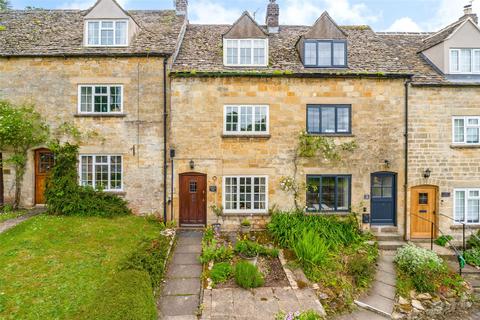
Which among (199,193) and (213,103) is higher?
(213,103)

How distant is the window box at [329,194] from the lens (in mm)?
13656

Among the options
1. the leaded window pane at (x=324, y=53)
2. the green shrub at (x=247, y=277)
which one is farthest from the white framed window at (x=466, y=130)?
the green shrub at (x=247, y=277)

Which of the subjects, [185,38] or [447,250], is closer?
[447,250]

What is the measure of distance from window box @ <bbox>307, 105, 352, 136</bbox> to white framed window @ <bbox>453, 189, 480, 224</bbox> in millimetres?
6399

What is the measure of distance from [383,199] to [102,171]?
14.1 metres

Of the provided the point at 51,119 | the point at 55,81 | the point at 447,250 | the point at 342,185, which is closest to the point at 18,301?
the point at 51,119

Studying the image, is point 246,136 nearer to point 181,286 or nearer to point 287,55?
point 287,55

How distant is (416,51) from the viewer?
631 inches

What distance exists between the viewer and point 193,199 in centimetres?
1363

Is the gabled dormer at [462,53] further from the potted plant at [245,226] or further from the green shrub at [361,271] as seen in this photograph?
the potted plant at [245,226]

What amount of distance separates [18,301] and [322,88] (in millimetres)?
13618

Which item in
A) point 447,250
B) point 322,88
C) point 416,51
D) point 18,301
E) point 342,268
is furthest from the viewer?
point 416,51

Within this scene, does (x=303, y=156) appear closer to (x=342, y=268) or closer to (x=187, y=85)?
(x=342, y=268)

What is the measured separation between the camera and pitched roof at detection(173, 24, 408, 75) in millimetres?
13633
